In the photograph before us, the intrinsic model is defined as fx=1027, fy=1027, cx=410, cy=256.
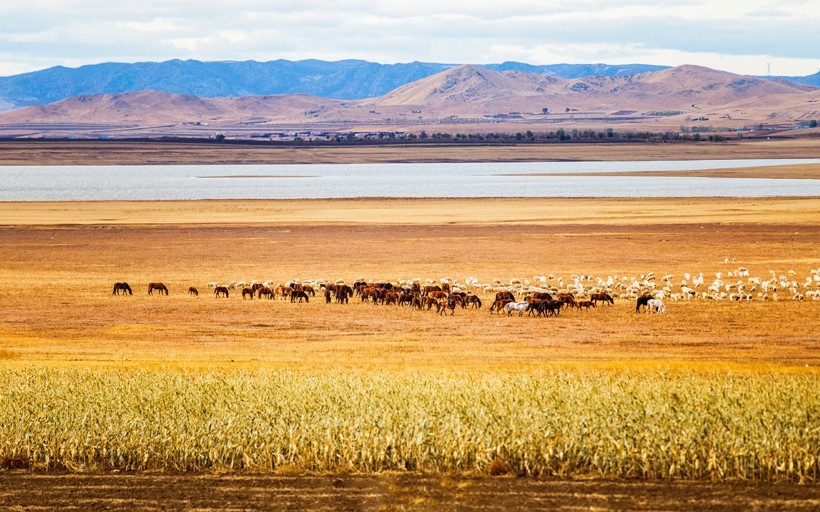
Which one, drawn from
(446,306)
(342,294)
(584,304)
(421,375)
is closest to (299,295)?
(342,294)

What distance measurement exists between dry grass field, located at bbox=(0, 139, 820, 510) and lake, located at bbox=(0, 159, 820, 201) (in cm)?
4366

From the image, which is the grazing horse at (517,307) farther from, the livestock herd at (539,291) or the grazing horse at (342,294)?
the grazing horse at (342,294)

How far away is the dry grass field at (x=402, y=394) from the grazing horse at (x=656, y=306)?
47 centimetres

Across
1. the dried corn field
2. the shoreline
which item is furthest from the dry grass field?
the shoreline

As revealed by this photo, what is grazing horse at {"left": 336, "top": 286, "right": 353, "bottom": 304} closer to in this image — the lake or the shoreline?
the shoreline

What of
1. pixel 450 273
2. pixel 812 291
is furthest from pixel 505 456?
pixel 450 273

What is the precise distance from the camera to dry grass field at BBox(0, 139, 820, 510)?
46.0ft

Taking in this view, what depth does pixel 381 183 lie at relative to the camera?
358ft

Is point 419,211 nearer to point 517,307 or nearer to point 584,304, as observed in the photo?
point 584,304

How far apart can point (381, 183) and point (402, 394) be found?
303 ft

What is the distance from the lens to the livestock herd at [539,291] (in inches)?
1257

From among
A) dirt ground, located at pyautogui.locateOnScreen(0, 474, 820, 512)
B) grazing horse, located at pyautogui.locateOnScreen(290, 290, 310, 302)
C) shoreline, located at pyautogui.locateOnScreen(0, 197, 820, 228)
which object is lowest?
shoreline, located at pyautogui.locateOnScreen(0, 197, 820, 228)

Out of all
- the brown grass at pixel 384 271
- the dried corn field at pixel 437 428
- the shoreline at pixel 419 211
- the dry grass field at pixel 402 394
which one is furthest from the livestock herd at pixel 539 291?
the shoreline at pixel 419 211

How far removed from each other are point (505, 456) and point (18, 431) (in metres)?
7.39
